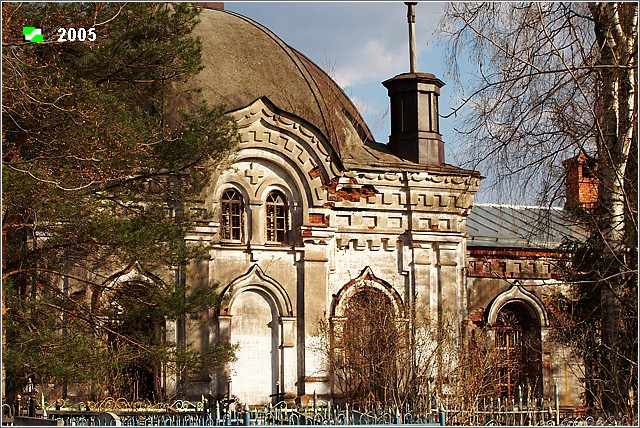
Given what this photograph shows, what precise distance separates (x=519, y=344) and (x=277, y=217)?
6.02 meters

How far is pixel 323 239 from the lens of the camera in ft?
66.3

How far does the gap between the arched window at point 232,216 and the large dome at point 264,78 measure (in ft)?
5.31

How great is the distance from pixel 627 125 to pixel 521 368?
10821 mm

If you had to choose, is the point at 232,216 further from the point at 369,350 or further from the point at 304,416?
the point at 304,416

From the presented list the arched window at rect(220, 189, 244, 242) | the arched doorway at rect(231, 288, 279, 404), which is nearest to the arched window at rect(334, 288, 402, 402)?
the arched doorway at rect(231, 288, 279, 404)

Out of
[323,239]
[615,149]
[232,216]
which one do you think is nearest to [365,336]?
[323,239]

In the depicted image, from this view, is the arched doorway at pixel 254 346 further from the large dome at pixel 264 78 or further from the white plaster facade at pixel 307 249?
the large dome at pixel 264 78

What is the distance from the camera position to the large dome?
2025cm

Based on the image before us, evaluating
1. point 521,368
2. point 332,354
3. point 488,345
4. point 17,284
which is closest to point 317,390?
point 332,354

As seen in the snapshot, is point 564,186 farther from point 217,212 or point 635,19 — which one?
point 217,212

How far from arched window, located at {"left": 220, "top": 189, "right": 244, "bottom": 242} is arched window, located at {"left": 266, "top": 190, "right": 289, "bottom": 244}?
545 millimetres

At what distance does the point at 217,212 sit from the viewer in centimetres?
1962

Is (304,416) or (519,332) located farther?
(519,332)

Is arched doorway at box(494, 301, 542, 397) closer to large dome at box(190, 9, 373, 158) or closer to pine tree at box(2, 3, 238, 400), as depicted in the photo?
large dome at box(190, 9, 373, 158)
